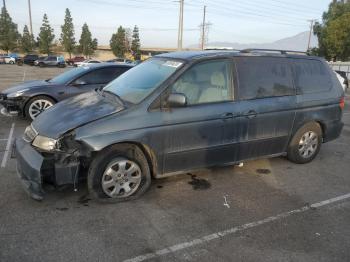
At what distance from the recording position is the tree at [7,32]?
2655 inches

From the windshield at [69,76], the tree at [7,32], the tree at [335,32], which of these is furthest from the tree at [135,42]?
the windshield at [69,76]

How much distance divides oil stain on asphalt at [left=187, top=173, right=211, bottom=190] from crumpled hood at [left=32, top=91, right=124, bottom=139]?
1479 mm

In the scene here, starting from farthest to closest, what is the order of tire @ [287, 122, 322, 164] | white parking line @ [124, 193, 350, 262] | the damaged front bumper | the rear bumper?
1. the rear bumper
2. tire @ [287, 122, 322, 164]
3. the damaged front bumper
4. white parking line @ [124, 193, 350, 262]

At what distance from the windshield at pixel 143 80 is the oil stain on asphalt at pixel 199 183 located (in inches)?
55.8

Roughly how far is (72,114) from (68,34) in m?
73.7

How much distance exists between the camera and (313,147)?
578cm

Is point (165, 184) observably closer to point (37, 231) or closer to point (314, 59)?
point (37, 231)

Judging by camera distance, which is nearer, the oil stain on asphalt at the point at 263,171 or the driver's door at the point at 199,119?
the driver's door at the point at 199,119

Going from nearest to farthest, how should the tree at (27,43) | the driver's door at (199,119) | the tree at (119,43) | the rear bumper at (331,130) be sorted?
the driver's door at (199,119) < the rear bumper at (331,130) < the tree at (27,43) < the tree at (119,43)

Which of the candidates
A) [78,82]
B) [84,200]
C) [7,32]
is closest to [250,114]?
[84,200]

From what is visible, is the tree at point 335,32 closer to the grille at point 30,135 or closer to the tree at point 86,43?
the grille at point 30,135

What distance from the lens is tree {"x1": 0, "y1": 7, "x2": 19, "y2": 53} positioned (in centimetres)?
6744

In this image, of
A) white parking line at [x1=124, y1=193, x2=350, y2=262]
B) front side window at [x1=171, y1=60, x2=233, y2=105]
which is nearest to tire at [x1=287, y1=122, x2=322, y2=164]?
white parking line at [x1=124, y1=193, x2=350, y2=262]

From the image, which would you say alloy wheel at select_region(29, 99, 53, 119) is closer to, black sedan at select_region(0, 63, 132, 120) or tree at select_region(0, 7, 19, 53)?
black sedan at select_region(0, 63, 132, 120)
